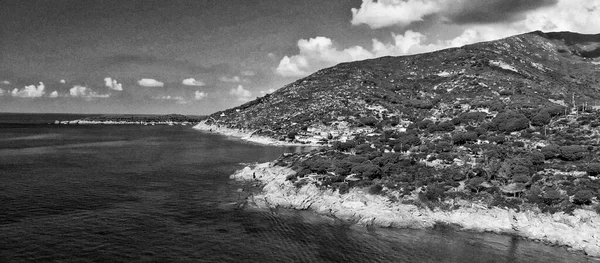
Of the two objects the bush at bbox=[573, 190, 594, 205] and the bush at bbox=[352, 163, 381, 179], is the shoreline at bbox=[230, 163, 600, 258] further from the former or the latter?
the bush at bbox=[352, 163, 381, 179]

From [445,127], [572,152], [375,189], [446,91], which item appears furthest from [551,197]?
[446,91]

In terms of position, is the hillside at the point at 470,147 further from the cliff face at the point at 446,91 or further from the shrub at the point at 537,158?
the cliff face at the point at 446,91

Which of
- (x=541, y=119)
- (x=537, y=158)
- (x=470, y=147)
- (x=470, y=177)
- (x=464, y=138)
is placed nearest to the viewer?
(x=470, y=177)

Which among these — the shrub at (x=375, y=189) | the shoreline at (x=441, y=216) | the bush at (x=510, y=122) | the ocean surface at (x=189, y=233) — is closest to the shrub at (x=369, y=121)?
the bush at (x=510, y=122)

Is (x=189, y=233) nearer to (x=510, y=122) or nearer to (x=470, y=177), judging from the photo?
(x=470, y=177)

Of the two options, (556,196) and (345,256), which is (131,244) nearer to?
(345,256)

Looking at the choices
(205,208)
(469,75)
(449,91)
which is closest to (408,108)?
(449,91)

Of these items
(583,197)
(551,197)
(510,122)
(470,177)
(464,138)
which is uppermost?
(510,122)

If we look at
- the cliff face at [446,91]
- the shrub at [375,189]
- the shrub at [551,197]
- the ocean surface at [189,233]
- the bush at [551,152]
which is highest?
the cliff face at [446,91]
